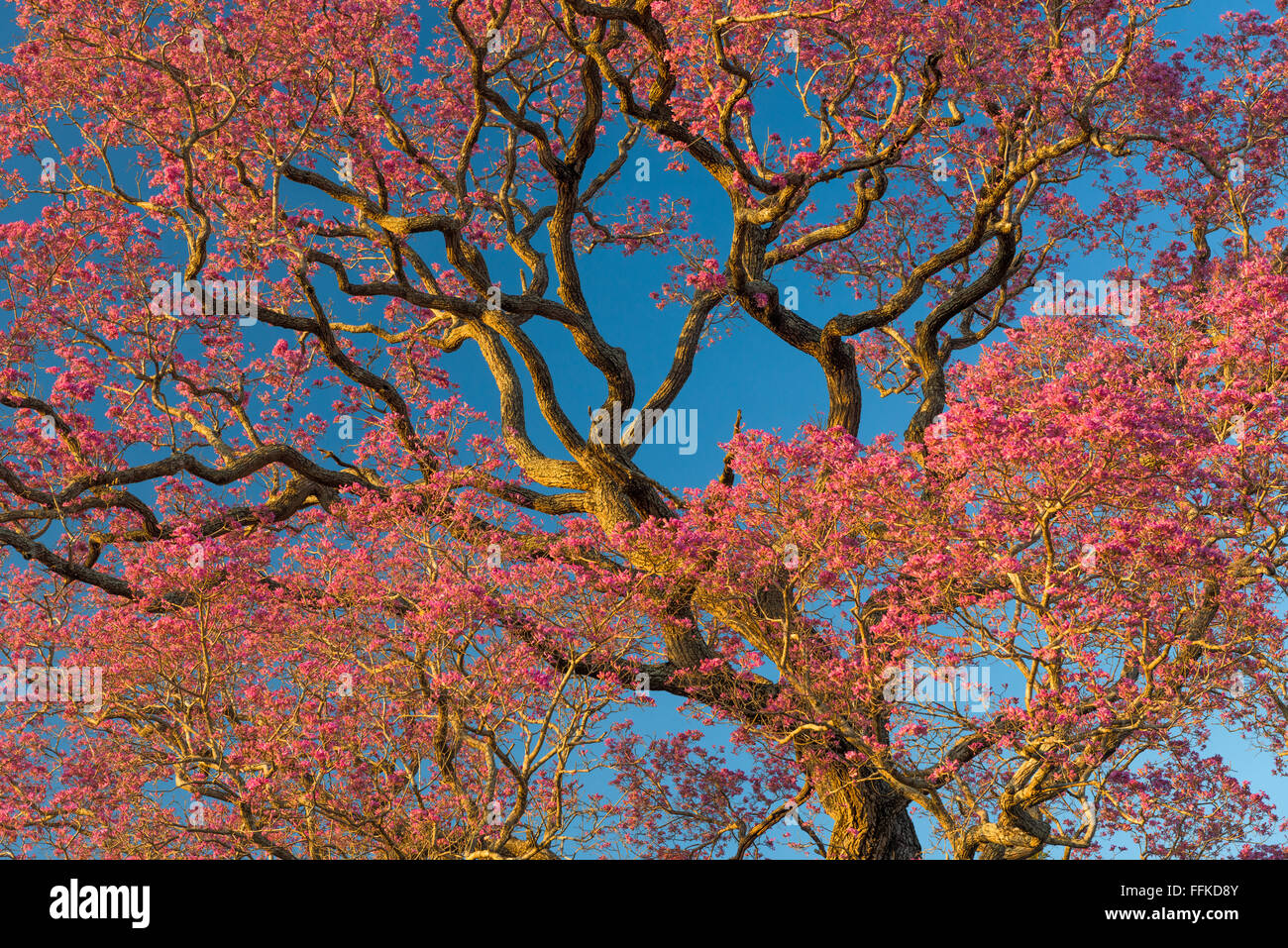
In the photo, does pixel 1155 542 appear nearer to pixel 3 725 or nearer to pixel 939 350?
pixel 939 350

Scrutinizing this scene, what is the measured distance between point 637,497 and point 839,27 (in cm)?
504

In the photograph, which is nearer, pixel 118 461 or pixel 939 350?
pixel 118 461

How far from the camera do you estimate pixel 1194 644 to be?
7.32 metres

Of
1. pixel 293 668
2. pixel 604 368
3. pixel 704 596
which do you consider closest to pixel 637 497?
pixel 604 368

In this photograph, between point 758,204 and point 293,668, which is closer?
point 293,668

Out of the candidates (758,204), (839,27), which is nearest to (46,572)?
(758,204)

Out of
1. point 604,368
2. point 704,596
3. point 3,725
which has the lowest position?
point 3,725

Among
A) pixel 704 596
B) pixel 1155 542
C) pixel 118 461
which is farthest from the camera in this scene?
pixel 118 461

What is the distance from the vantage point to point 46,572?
9945 millimetres

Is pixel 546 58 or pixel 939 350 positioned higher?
pixel 546 58
